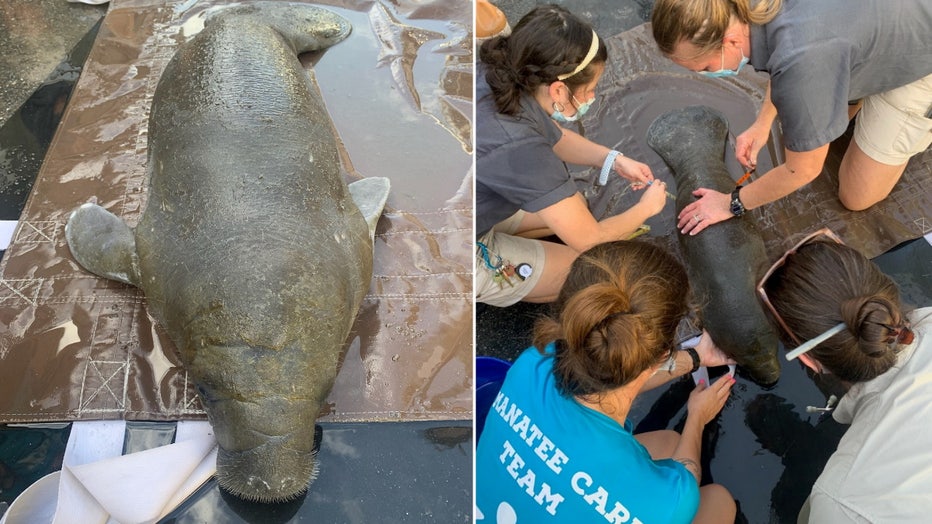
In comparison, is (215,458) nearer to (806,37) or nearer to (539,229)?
(539,229)

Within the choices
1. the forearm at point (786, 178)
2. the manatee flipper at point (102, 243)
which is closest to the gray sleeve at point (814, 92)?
the forearm at point (786, 178)

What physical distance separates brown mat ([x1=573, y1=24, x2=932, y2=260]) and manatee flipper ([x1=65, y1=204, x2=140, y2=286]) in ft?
8.91

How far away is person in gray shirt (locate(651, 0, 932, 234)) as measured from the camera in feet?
10.3

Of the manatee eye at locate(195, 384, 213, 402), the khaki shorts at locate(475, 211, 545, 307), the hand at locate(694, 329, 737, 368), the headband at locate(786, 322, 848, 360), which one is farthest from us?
the khaki shorts at locate(475, 211, 545, 307)

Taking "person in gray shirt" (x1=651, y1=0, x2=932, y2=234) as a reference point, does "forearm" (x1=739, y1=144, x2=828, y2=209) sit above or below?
below

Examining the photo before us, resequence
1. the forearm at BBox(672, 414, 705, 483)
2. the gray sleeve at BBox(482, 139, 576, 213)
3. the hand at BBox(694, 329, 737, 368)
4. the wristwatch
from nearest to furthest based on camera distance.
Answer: the forearm at BBox(672, 414, 705, 483), the gray sleeve at BBox(482, 139, 576, 213), the hand at BBox(694, 329, 737, 368), the wristwatch

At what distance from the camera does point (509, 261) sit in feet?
13.0

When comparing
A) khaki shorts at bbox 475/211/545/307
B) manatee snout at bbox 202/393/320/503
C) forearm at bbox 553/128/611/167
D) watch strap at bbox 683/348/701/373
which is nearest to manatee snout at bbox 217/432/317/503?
manatee snout at bbox 202/393/320/503

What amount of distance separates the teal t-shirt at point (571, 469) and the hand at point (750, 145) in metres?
2.28

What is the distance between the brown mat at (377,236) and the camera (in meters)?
3.24

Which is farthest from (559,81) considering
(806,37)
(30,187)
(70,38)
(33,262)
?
(70,38)

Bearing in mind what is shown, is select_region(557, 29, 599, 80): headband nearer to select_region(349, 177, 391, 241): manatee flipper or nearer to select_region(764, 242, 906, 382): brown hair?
select_region(349, 177, 391, 241): manatee flipper

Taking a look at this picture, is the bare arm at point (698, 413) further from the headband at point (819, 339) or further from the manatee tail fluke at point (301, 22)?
the manatee tail fluke at point (301, 22)

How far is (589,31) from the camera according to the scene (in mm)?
3266
